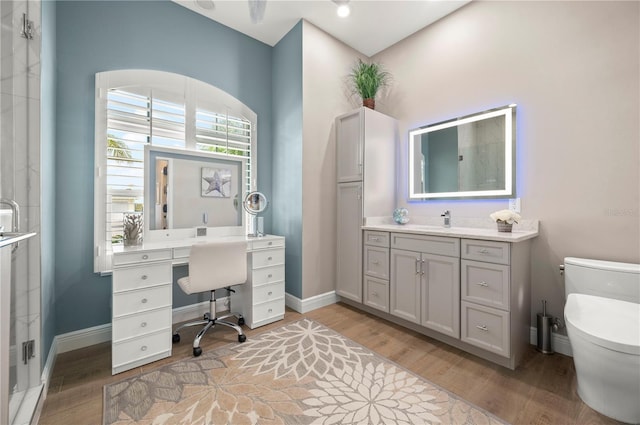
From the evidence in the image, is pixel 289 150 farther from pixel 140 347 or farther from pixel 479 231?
pixel 140 347

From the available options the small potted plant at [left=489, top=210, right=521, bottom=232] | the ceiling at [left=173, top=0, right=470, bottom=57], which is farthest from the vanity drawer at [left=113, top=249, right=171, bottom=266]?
the small potted plant at [left=489, top=210, right=521, bottom=232]

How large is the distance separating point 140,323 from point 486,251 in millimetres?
2561

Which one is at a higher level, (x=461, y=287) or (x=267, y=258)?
(x=267, y=258)

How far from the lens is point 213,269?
212 centimetres

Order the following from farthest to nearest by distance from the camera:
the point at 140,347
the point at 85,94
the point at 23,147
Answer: the point at 85,94 → the point at 140,347 → the point at 23,147

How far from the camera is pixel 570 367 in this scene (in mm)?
1856

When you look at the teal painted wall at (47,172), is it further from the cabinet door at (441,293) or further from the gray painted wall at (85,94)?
the cabinet door at (441,293)

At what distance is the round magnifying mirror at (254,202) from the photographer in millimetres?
2816

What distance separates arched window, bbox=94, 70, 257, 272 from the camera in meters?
2.23

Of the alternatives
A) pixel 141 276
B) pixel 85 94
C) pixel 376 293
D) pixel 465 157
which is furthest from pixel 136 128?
pixel 465 157

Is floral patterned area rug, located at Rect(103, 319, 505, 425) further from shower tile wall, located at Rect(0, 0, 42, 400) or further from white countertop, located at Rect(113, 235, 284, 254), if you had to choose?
white countertop, located at Rect(113, 235, 284, 254)

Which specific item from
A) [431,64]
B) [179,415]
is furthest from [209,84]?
[179,415]

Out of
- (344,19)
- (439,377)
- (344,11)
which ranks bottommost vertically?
→ (439,377)

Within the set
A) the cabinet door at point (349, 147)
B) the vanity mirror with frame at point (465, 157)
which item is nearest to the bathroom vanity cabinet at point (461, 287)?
the vanity mirror with frame at point (465, 157)
